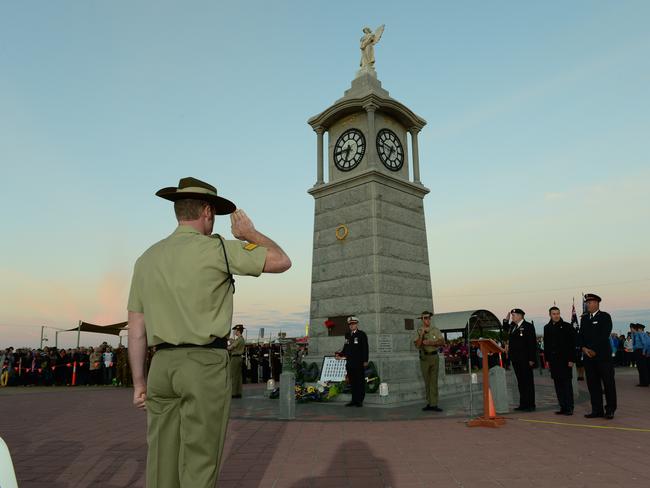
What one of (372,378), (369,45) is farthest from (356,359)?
(369,45)

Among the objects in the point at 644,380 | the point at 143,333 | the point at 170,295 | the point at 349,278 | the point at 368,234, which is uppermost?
the point at 368,234

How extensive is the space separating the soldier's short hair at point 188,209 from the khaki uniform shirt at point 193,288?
0.77ft

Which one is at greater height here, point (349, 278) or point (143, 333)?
point (349, 278)

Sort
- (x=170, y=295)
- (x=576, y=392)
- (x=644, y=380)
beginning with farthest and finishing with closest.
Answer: (x=644, y=380) < (x=576, y=392) < (x=170, y=295)

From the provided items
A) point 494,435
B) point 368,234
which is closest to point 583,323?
point 494,435

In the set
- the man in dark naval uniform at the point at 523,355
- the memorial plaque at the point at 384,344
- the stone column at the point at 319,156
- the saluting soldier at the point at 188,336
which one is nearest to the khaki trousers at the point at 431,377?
the man in dark naval uniform at the point at 523,355

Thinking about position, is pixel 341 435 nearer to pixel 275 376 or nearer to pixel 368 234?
pixel 368 234

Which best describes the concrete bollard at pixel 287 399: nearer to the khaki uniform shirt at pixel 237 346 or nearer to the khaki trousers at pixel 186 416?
the khaki uniform shirt at pixel 237 346

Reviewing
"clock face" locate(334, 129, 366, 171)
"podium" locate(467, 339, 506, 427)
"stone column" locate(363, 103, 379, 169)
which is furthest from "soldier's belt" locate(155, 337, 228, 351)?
"clock face" locate(334, 129, 366, 171)

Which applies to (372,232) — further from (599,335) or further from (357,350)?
(599,335)

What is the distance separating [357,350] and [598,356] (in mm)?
4678

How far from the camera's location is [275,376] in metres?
21.4

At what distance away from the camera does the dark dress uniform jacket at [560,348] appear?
943 centimetres

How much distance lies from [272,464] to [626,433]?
523cm
